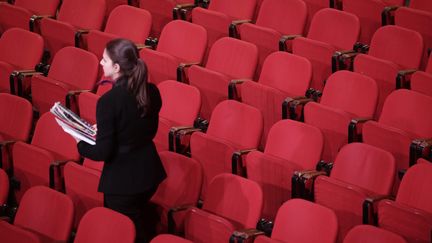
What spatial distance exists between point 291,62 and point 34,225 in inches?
35.3

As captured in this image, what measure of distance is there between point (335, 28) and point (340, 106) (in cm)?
40

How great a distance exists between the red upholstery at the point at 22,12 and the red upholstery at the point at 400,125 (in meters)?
1.25

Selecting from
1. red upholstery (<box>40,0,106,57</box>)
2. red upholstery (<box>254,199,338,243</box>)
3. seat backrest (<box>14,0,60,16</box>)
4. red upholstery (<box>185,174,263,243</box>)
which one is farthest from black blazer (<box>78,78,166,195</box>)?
seat backrest (<box>14,0,60,16</box>)

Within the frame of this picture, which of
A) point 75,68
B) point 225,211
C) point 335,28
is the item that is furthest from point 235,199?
point 335,28

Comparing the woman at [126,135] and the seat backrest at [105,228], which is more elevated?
the woman at [126,135]

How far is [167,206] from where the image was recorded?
6.37ft

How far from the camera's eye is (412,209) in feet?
5.75

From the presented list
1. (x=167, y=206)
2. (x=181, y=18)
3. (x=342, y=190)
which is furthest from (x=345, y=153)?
(x=181, y=18)

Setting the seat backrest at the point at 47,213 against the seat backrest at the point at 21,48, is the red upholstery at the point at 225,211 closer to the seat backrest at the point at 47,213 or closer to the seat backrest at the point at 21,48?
the seat backrest at the point at 47,213

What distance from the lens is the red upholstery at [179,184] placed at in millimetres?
1896

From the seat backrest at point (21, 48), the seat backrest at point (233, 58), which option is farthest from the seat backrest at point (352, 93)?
the seat backrest at point (21, 48)

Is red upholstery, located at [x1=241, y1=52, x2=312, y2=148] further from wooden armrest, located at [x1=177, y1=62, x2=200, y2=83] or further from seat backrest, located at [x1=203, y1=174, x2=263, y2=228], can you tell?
seat backrest, located at [x1=203, y1=174, x2=263, y2=228]

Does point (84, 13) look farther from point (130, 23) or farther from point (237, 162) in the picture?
point (237, 162)

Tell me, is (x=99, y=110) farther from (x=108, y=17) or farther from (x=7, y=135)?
(x=108, y=17)
